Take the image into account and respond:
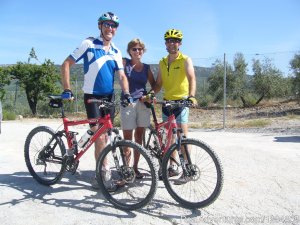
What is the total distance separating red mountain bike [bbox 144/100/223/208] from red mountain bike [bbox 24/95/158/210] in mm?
282

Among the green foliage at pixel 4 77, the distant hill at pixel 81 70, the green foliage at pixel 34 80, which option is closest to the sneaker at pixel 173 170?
the distant hill at pixel 81 70

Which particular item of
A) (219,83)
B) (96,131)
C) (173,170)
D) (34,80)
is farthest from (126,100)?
(219,83)

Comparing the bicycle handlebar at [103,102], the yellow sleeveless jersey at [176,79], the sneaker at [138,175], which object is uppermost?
the yellow sleeveless jersey at [176,79]

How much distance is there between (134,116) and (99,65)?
0.78 metres

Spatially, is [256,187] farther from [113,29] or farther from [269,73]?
[269,73]

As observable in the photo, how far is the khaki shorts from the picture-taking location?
4637 mm

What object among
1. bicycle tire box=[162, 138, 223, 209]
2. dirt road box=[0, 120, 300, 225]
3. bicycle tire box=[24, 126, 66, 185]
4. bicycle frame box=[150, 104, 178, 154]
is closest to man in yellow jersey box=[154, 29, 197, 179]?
bicycle frame box=[150, 104, 178, 154]

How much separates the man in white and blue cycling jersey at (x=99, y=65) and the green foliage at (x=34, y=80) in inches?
814

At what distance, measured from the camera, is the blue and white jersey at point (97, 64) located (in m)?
4.28

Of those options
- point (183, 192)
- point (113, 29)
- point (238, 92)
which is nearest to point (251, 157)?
point (183, 192)

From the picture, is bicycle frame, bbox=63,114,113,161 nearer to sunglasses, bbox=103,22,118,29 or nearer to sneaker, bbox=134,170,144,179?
sneaker, bbox=134,170,144,179

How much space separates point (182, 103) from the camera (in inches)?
162

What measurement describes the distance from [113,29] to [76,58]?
55 cm

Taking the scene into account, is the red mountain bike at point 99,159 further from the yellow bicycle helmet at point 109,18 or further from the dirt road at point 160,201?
A: the yellow bicycle helmet at point 109,18
